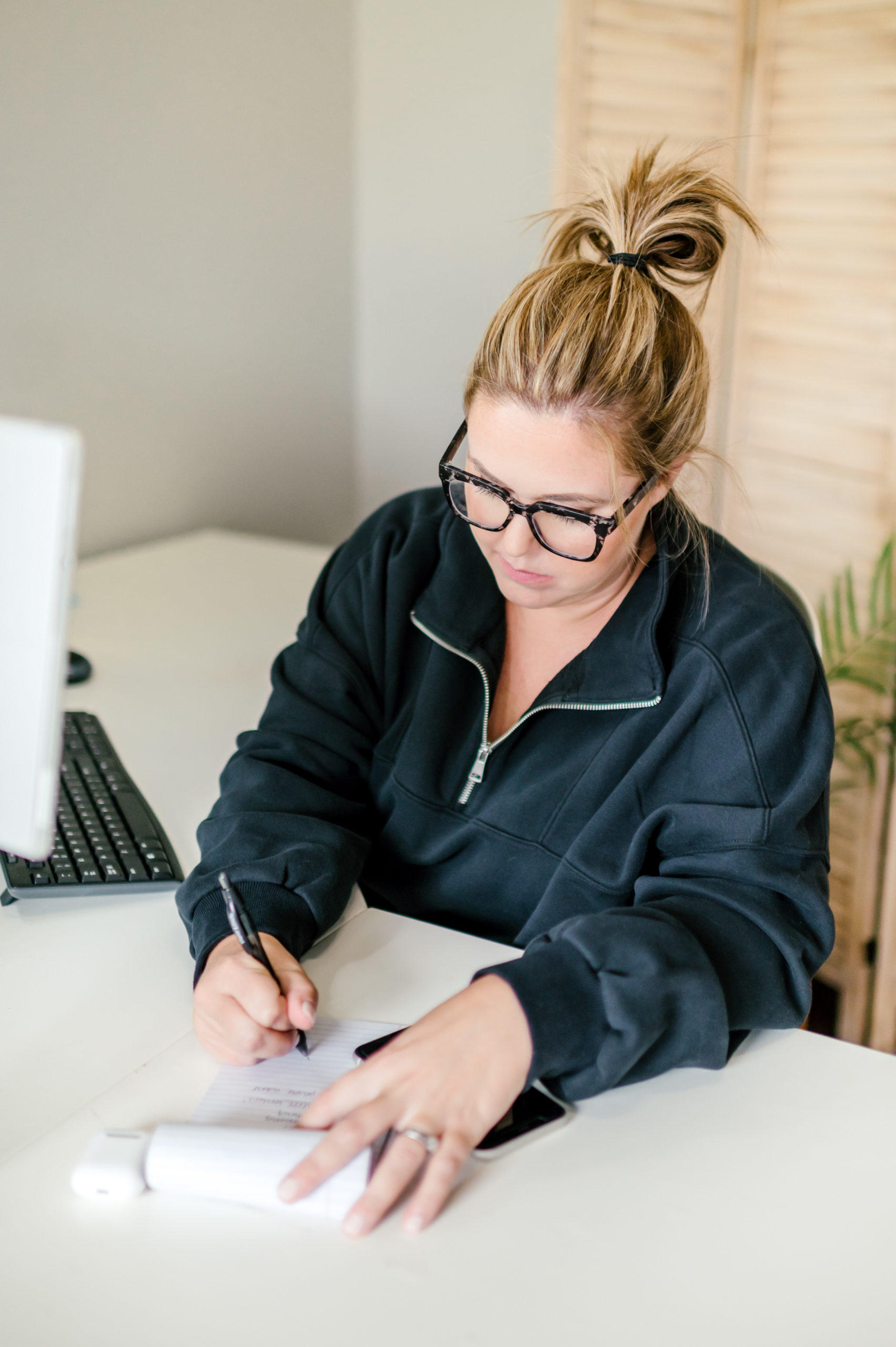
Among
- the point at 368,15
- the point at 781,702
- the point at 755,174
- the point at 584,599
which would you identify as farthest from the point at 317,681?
the point at 368,15

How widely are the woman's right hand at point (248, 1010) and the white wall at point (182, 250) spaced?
4.08ft

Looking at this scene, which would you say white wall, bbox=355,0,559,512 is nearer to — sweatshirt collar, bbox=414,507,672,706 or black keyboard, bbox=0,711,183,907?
sweatshirt collar, bbox=414,507,672,706

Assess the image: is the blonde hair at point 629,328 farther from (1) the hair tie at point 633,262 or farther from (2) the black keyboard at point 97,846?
(2) the black keyboard at point 97,846

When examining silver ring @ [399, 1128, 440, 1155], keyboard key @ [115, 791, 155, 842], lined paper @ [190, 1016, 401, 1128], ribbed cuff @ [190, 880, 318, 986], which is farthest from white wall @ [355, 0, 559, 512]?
silver ring @ [399, 1128, 440, 1155]

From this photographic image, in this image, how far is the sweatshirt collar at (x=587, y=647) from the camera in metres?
0.97

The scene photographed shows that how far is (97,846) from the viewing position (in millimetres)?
1039

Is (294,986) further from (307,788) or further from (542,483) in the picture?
(542,483)

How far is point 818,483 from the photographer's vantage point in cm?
186

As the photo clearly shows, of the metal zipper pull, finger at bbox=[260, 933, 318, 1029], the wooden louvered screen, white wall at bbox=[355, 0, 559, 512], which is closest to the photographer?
finger at bbox=[260, 933, 318, 1029]

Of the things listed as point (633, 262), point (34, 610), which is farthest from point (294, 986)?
point (633, 262)

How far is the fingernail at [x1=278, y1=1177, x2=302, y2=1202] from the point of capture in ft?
2.12

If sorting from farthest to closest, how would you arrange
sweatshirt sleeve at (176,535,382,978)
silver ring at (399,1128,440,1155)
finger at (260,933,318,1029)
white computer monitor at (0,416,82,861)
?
sweatshirt sleeve at (176,535,382,978) < finger at (260,933,318,1029) < silver ring at (399,1128,440,1155) < white computer monitor at (0,416,82,861)

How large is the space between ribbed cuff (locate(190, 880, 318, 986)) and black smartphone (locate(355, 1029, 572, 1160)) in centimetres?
13

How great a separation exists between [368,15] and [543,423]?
1.81 metres
